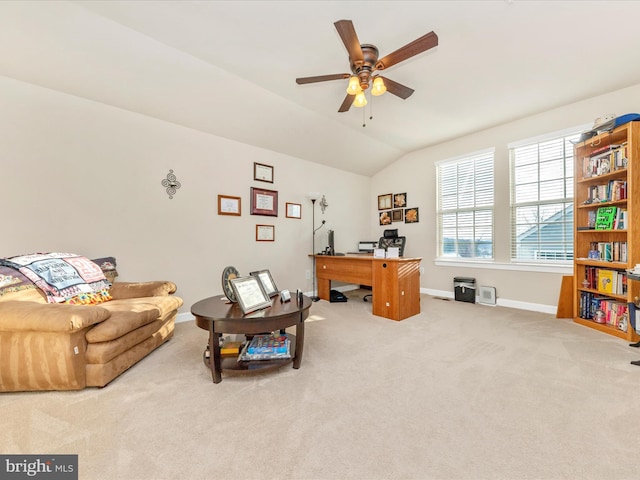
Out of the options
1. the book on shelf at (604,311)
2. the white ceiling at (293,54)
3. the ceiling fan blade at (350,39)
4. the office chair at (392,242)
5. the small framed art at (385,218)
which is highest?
the white ceiling at (293,54)

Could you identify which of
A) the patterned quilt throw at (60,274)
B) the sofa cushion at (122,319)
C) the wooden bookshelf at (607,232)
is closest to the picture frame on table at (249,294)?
the sofa cushion at (122,319)

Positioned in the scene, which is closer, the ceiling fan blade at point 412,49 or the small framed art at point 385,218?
the ceiling fan blade at point 412,49

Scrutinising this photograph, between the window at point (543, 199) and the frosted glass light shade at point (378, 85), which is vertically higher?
the frosted glass light shade at point (378, 85)

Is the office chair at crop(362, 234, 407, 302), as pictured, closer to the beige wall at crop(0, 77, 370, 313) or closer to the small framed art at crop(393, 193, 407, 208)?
the small framed art at crop(393, 193, 407, 208)

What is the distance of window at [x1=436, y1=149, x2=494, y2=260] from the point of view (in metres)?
4.27

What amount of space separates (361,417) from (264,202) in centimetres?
327

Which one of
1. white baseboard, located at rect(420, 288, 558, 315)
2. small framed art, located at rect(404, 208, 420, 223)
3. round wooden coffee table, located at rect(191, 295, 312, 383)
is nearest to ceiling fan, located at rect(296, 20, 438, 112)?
round wooden coffee table, located at rect(191, 295, 312, 383)

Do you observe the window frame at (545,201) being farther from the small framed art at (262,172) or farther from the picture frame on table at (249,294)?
the picture frame on table at (249,294)

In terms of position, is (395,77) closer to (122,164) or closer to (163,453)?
(122,164)

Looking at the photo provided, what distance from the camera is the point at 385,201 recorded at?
563 centimetres

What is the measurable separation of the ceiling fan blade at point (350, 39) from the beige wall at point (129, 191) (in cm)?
235

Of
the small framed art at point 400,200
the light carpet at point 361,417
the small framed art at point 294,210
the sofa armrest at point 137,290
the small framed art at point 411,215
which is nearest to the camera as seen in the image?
the light carpet at point 361,417

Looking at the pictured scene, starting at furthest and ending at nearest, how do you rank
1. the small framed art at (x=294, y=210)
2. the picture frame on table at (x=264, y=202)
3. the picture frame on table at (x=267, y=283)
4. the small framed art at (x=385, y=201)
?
the small framed art at (x=385, y=201), the small framed art at (x=294, y=210), the picture frame on table at (x=264, y=202), the picture frame on table at (x=267, y=283)

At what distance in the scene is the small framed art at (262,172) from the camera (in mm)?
4008
